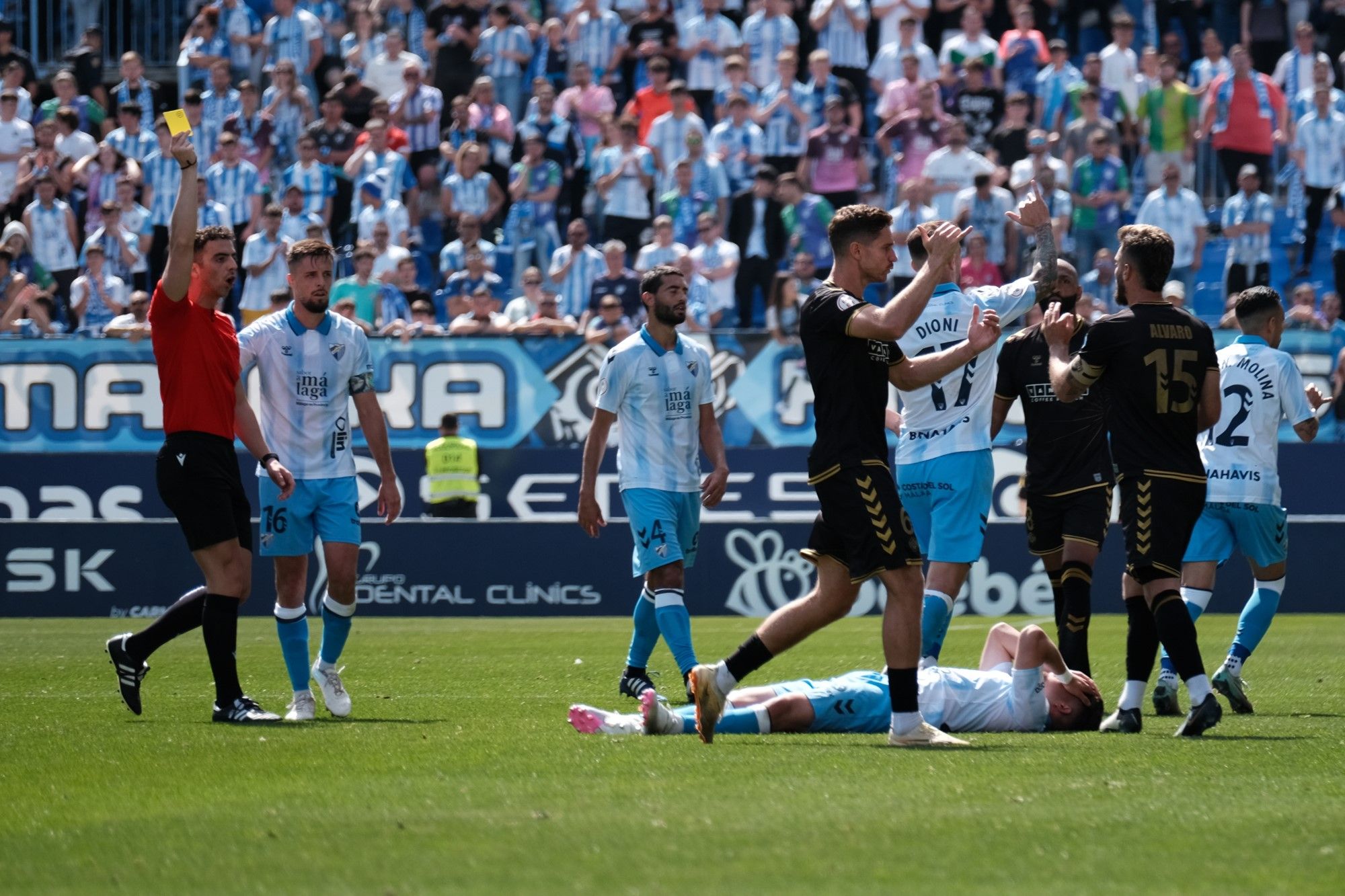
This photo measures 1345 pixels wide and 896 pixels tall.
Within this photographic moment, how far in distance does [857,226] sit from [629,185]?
14843mm

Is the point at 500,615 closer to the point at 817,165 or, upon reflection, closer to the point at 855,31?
the point at 817,165

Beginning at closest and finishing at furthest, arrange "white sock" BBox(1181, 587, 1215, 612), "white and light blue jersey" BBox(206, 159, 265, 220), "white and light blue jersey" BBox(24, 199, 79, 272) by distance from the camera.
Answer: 1. "white sock" BBox(1181, 587, 1215, 612)
2. "white and light blue jersey" BBox(24, 199, 79, 272)
3. "white and light blue jersey" BBox(206, 159, 265, 220)

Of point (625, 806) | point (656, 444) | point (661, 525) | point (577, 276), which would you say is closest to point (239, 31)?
point (577, 276)

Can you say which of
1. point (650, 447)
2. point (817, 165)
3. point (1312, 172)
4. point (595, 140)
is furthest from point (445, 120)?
point (650, 447)

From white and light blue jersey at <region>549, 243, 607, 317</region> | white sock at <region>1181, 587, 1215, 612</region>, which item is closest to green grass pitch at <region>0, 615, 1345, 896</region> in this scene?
white sock at <region>1181, 587, 1215, 612</region>

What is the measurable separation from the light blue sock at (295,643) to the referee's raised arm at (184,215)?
1916 mm

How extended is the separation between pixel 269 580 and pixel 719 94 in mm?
9188

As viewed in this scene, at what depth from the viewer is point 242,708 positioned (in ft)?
30.7

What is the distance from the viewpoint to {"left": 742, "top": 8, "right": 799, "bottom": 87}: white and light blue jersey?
24.1m

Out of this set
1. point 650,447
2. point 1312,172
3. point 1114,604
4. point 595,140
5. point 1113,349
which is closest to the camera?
point 1113,349

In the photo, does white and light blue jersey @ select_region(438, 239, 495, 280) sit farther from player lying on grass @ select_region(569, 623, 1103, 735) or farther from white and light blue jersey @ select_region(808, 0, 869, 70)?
player lying on grass @ select_region(569, 623, 1103, 735)

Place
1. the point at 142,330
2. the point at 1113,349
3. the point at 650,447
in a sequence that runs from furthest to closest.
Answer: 1. the point at 142,330
2. the point at 650,447
3. the point at 1113,349

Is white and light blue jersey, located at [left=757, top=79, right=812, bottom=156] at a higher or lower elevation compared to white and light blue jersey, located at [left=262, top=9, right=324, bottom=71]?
lower

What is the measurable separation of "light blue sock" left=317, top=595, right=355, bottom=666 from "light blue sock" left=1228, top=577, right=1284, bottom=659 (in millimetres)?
4855
